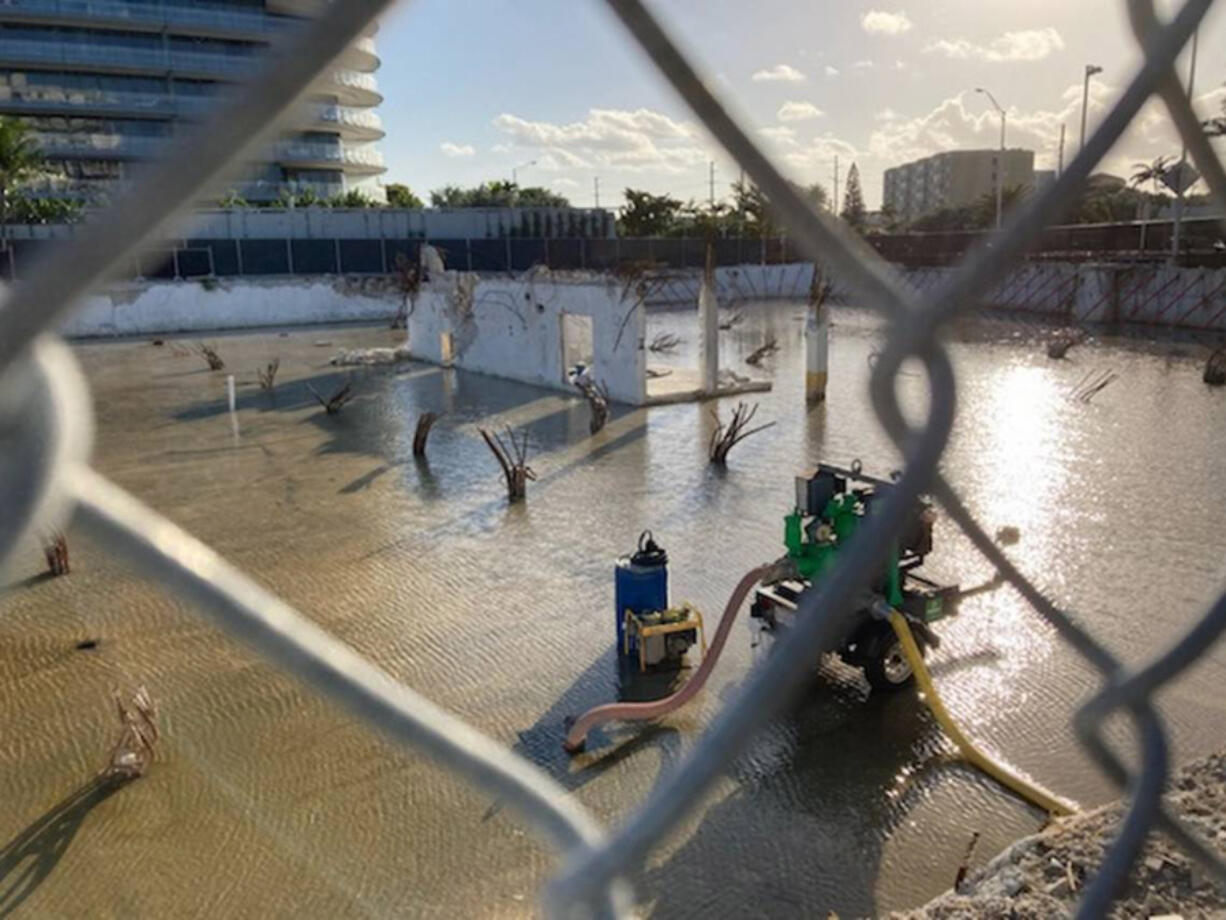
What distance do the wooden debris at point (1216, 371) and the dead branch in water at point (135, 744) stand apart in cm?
1468

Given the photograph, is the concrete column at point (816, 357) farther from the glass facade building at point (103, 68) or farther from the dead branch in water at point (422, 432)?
the glass facade building at point (103, 68)

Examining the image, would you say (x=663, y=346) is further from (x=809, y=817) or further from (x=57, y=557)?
(x=809, y=817)

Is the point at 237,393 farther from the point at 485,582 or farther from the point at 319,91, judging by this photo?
the point at 319,91

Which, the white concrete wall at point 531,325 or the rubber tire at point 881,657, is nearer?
the rubber tire at point 881,657

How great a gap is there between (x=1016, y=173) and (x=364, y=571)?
4250 centimetres

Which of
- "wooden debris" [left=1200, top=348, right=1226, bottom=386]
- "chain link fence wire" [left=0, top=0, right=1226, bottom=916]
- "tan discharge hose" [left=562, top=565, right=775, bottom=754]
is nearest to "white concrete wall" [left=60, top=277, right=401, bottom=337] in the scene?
"wooden debris" [left=1200, top=348, right=1226, bottom=386]

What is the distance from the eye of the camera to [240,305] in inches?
1091

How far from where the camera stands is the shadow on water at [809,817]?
3459 millimetres

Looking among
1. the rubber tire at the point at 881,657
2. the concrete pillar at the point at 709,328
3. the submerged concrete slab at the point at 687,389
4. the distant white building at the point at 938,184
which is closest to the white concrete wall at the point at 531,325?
the submerged concrete slab at the point at 687,389

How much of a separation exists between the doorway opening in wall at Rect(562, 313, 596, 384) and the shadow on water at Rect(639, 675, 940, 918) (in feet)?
33.4

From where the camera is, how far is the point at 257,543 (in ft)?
25.7

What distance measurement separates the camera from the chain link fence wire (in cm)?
49

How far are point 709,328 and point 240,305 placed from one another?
1869cm

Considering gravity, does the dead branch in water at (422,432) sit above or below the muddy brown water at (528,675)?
above
